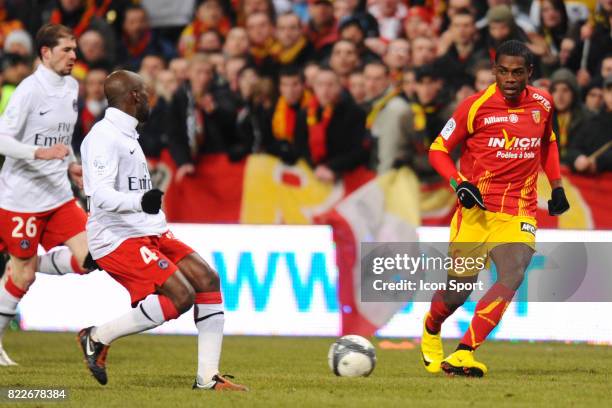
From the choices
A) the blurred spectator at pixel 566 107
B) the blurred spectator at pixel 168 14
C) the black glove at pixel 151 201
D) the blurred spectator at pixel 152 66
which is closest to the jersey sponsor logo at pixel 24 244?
the black glove at pixel 151 201

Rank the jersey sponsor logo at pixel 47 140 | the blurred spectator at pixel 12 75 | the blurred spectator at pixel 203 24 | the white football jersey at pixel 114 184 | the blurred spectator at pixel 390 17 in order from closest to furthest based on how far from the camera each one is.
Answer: the white football jersey at pixel 114 184 → the jersey sponsor logo at pixel 47 140 → the blurred spectator at pixel 12 75 → the blurred spectator at pixel 390 17 → the blurred spectator at pixel 203 24

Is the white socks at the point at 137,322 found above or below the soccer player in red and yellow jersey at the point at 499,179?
below

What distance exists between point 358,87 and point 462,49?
1.34 m

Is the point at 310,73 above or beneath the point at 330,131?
above

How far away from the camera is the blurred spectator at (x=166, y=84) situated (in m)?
17.3

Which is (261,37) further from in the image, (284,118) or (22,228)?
(22,228)

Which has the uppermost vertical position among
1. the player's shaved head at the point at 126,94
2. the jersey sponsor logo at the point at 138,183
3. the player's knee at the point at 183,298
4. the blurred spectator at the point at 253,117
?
the player's shaved head at the point at 126,94

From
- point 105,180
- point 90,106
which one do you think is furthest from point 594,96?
point 105,180

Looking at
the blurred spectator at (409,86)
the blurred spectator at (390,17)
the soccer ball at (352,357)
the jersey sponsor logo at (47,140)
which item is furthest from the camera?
the blurred spectator at (390,17)

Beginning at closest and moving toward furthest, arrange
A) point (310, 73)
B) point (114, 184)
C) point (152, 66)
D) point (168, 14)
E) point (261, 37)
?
point (114, 184) → point (310, 73) → point (152, 66) → point (261, 37) → point (168, 14)

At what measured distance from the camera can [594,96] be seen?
15016 millimetres

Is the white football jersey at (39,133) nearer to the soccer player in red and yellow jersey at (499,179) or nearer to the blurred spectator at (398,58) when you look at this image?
the soccer player in red and yellow jersey at (499,179)

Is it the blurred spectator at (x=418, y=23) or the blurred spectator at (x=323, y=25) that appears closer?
the blurred spectator at (x=418, y=23)

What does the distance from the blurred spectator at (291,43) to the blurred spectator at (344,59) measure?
3.27ft
